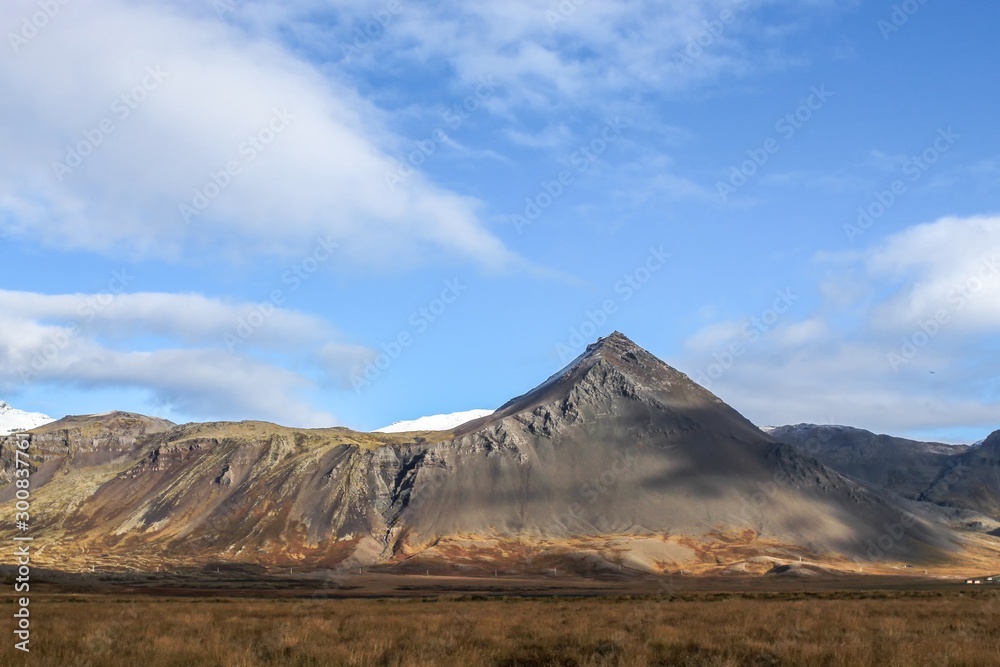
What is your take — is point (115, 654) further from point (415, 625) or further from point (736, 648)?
point (736, 648)

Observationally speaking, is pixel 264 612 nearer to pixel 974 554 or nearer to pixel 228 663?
pixel 228 663

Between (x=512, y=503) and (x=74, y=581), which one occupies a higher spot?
(x=512, y=503)

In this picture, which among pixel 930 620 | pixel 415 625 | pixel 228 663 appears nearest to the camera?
pixel 228 663

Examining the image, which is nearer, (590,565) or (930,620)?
(930,620)

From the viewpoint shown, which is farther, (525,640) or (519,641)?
(525,640)

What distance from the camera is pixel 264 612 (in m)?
36.9

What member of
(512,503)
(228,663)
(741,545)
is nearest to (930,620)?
(228,663)

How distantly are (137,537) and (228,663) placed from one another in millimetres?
198875

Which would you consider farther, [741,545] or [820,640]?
[741,545]

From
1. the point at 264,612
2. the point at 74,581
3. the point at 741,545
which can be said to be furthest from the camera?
the point at 741,545

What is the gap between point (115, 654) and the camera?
19703 millimetres

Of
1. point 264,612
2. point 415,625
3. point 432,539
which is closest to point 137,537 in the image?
point 432,539

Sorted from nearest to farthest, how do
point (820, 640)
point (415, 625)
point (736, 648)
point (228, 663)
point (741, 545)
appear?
point (228, 663)
point (736, 648)
point (820, 640)
point (415, 625)
point (741, 545)

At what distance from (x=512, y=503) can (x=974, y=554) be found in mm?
111154
